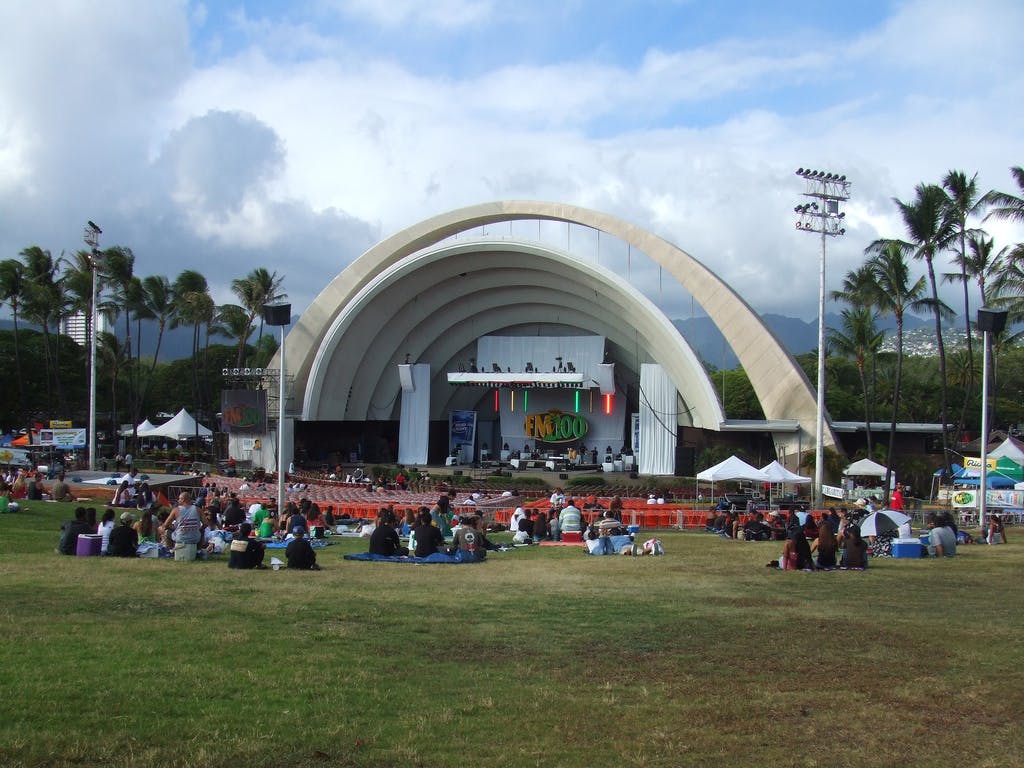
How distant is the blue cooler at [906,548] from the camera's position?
651 inches

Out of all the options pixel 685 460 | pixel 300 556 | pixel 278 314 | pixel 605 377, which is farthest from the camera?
pixel 605 377

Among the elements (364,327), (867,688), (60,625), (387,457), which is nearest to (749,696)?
(867,688)

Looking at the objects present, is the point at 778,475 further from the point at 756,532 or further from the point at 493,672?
the point at 493,672

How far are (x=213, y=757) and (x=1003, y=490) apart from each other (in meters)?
26.7

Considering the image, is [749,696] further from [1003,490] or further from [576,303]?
[576,303]

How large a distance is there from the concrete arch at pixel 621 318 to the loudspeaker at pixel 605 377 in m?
2.95

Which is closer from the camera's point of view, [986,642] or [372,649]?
[372,649]

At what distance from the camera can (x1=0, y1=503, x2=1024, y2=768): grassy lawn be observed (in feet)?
18.6

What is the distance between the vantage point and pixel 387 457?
2189 inches

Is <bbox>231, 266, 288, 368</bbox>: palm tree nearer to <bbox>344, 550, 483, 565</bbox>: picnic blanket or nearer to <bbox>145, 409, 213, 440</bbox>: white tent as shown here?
<bbox>145, 409, 213, 440</bbox>: white tent

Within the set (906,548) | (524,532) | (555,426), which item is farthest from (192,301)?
(906,548)

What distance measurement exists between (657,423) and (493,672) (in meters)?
40.0

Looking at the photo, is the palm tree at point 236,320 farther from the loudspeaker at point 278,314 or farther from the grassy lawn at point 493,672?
the grassy lawn at point 493,672

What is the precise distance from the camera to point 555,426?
53281 millimetres
